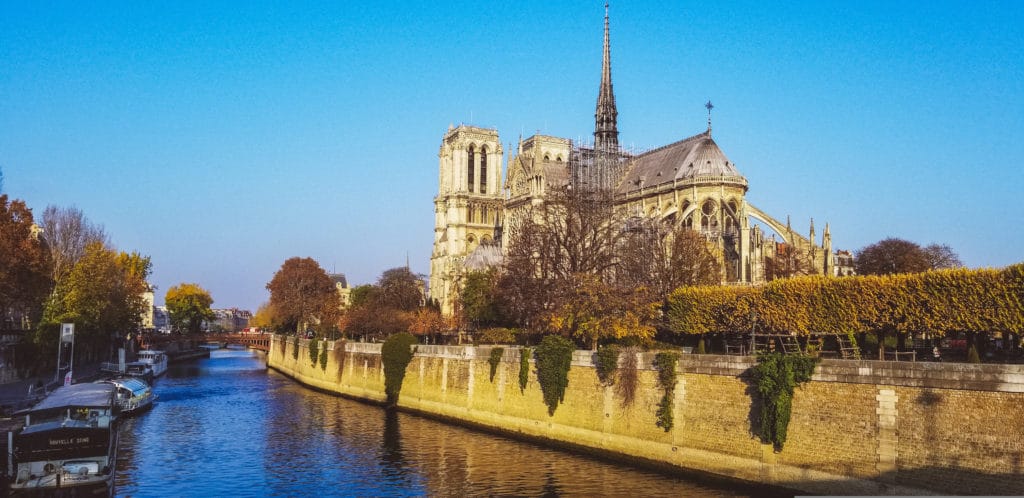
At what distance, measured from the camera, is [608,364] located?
108ft

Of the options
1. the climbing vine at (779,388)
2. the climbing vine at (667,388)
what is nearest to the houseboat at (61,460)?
the climbing vine at (667,388)

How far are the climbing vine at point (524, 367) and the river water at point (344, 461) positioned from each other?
8.45 feet

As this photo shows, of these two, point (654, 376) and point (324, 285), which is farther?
point (324, 285)

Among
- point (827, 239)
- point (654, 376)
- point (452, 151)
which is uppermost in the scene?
point (452, 151)

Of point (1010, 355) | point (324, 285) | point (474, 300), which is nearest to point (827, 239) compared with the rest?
point (474, 300)

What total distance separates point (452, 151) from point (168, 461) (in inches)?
3302

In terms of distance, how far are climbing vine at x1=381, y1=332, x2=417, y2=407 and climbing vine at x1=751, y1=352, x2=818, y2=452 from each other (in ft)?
84.7

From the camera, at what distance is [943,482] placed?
2195 centimetres

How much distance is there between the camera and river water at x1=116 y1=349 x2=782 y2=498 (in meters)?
27.2

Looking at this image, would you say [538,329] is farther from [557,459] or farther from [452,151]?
[452,151]

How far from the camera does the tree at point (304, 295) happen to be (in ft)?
296

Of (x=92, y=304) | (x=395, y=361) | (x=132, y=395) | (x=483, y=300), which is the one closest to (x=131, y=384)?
(x=132, y=395)

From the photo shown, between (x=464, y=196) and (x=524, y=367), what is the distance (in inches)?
2840

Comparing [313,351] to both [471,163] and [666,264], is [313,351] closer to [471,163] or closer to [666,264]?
[666,264]
